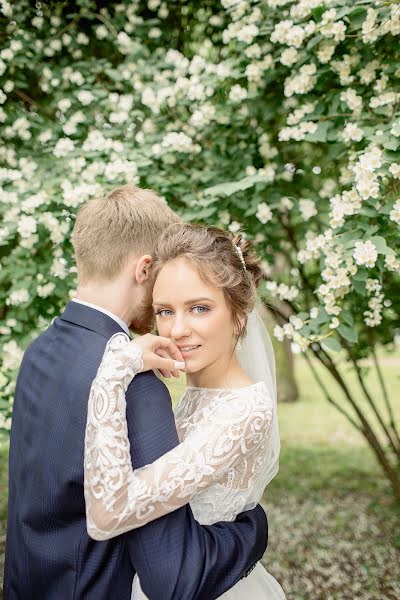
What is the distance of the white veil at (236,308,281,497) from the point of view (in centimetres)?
195

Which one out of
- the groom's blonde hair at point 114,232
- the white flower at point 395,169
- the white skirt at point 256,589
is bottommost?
the white skirt at point 256,589

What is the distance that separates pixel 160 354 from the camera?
1601mm

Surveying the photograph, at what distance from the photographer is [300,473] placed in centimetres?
700

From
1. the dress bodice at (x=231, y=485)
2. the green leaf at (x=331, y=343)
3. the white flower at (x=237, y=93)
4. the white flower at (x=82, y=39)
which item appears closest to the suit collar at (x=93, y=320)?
the dress bodice at (x=231, y=485)

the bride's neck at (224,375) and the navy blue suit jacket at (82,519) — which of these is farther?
Answer: the bride's neck at (224,375)

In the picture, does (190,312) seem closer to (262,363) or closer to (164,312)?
(164,312)

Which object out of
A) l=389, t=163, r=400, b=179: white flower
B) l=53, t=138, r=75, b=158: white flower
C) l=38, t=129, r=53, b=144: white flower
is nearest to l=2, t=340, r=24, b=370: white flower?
l=53, t=138, r=75, b=158: white flower

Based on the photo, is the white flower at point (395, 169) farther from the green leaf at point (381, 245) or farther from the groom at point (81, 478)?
the groom at point (81, 478)

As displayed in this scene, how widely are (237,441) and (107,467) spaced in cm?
37

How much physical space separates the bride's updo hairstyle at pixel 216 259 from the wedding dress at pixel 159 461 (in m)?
0.28

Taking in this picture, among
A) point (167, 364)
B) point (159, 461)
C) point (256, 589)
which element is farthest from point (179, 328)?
point (256, 589)

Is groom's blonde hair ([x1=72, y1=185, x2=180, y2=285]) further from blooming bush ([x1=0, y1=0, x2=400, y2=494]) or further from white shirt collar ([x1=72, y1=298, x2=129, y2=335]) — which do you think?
blooming bush ([x1=0, y1=0, x2=400, y2=494])

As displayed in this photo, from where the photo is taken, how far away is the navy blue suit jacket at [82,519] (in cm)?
135

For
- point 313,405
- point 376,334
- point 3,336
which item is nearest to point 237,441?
point 3,336
